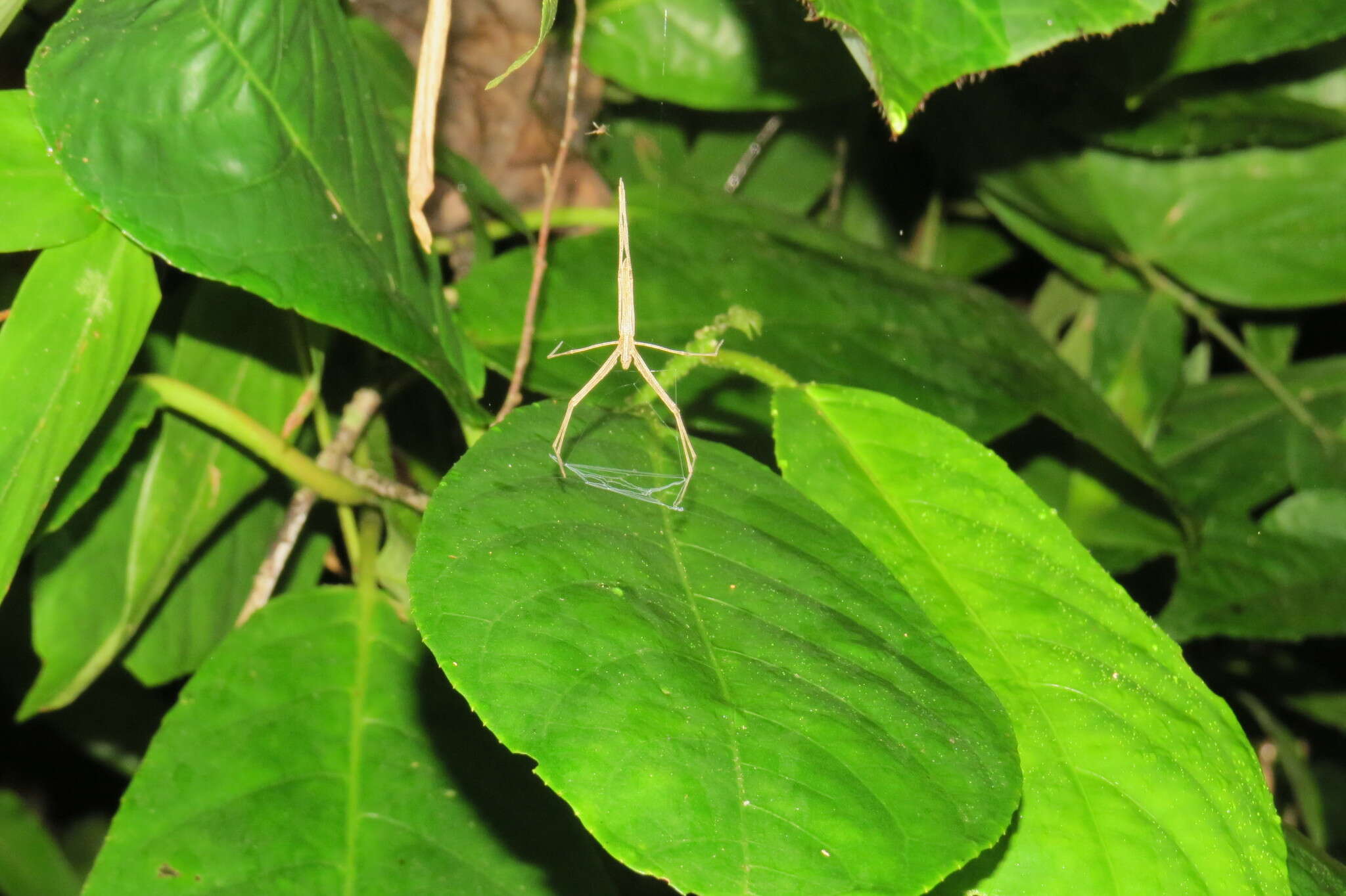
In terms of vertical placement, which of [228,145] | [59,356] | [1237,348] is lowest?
[1237,348]

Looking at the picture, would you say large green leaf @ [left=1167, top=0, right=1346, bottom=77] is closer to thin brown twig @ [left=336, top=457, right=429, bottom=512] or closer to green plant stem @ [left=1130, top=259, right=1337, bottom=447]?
green plant stem @ [left=1130, top=259, right=1337, bottom=447]

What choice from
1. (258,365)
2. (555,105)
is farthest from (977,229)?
(258,365)

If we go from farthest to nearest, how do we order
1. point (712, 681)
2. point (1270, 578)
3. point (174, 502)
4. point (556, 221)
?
point (1270, 578), point (556, 221), point (174, 502), point (712, 681)

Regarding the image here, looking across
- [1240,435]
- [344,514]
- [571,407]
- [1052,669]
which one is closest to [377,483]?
[344,514]

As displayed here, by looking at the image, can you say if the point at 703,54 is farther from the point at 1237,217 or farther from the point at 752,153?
the point at 1237,217

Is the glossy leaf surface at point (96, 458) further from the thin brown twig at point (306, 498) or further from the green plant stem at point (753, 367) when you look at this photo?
the green plant stem at point (753, 367)

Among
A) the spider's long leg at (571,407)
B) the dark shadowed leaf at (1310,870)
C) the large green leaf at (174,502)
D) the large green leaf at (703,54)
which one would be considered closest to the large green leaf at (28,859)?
the large green leaf at (174,502)

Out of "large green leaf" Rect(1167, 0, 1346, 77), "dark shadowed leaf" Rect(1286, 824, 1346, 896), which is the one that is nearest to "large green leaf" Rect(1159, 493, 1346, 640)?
"dark shadowed leaf" Rect(1286, 824, 1346, 896)
